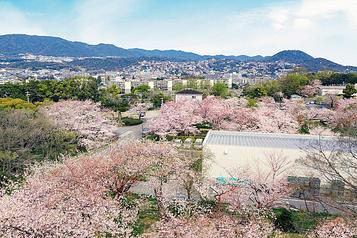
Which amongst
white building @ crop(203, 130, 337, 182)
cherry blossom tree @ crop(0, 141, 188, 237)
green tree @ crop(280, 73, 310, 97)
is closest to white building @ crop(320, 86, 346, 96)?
green tree @ crop(280, 73, 310, 97)

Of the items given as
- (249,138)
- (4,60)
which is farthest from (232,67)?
(249,138)

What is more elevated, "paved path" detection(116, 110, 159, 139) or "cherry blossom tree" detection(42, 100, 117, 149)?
"cherry blossom tree" detection(42, 100, 117, 149)

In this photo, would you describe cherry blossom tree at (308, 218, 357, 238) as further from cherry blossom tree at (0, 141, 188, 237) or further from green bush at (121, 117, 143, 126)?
A: green bush at (121, 117, 143, 126)

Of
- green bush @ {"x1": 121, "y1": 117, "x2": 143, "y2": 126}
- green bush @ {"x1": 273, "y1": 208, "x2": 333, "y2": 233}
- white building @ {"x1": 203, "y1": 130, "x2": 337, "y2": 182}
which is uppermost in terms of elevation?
white building @ {"x1": 203, "y1": 130, "x2": 337, "y2": 182}

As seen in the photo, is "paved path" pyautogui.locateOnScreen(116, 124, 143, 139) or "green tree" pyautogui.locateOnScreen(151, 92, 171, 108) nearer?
"paved path" pyautogui.locateOnScreen(116, 124, 143, 139)

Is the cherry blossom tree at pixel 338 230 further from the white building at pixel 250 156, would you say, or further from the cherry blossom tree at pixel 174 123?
the cherry blossom tree at pixel 174 123

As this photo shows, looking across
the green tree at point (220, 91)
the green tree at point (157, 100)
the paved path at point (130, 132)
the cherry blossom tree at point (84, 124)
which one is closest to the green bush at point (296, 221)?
the cherry blossom tree at point (84, 124)

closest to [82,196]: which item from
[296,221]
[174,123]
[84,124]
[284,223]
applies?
[284,223]

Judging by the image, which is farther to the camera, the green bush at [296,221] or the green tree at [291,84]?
the green tree at [291,84]

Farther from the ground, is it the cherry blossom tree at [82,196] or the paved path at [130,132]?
the cherry blossom tree at [82,196]
